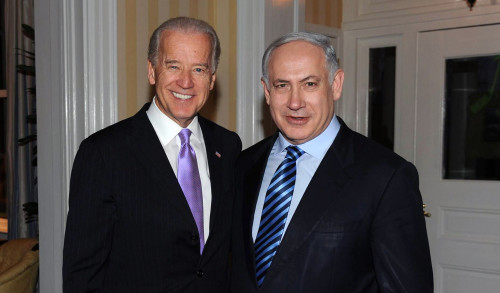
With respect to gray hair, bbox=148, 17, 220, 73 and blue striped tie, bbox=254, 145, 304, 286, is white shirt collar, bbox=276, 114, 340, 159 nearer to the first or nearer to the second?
blue striped tie, bbox=254, 145, 304, 286

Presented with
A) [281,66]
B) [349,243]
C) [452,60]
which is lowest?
[349,243]

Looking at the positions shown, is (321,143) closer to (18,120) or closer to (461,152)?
(461,152)

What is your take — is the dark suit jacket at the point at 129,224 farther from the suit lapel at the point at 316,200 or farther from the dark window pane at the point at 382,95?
the dark window pane at the point at 382,95

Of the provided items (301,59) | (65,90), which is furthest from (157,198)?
(65,90)

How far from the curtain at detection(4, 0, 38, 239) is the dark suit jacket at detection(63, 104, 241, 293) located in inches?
108

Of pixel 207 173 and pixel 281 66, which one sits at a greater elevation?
pixel 281 66

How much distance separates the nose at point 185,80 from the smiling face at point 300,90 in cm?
25

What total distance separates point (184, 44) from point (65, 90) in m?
0.87

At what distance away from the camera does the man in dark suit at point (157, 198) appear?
156 centimetres

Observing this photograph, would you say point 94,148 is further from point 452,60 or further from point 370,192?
point 452,60

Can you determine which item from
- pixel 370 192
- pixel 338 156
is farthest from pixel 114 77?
pixel 370 192

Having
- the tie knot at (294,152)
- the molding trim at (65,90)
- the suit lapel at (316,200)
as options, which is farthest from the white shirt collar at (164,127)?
the molding trim at (65,90)

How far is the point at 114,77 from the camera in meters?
2.36

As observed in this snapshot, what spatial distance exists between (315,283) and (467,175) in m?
2.60
